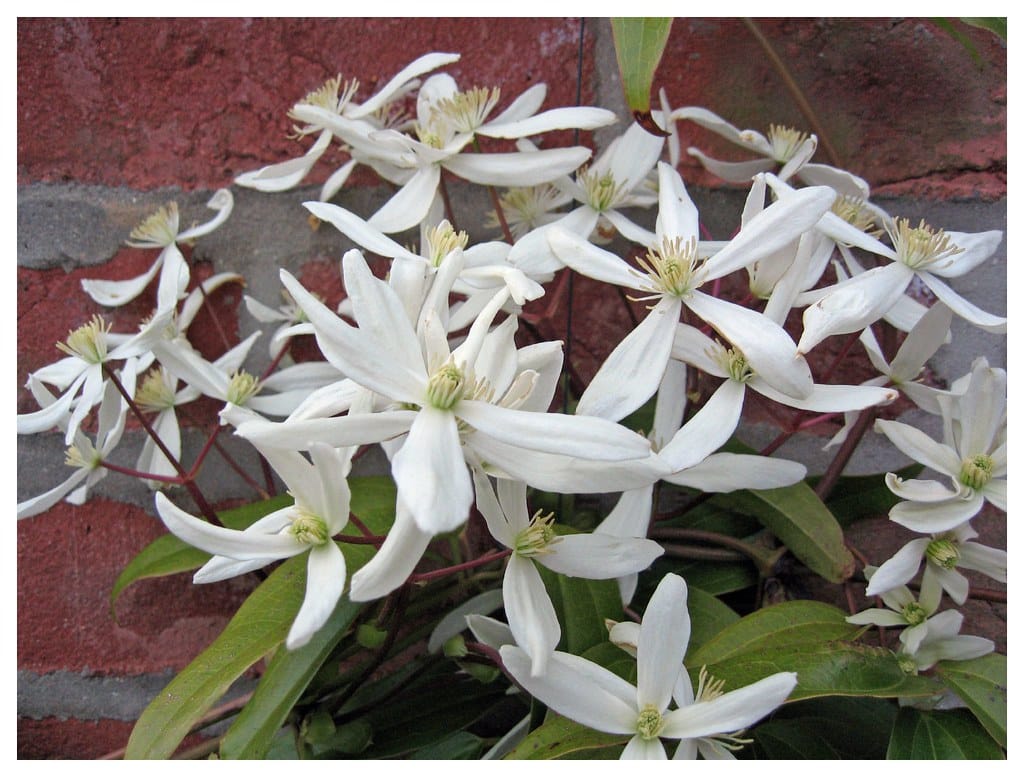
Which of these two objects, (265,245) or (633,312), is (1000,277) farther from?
(265,245)

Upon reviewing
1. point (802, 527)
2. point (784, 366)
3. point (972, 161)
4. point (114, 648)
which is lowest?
point (114, 648)

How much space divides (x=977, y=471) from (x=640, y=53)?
296 mm

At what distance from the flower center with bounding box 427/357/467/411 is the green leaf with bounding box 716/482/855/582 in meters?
0.26

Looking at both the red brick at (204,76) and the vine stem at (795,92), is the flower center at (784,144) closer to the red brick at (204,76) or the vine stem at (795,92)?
the vine stem at (795,92)

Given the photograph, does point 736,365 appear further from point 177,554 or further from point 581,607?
point 177,554

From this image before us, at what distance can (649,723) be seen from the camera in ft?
1.20

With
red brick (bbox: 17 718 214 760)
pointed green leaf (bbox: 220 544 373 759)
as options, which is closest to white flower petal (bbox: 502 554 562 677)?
pointed green leaf (bbox: 220 544 373 759)

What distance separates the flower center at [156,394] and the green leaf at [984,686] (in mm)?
538

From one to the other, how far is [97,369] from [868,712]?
542mm

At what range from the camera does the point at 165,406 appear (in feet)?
1.93

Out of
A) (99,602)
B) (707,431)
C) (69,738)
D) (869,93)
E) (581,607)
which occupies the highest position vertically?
(869,93)

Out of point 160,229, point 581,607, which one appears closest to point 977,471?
point 581,607

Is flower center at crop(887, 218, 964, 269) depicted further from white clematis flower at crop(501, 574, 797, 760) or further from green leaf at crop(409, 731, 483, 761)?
green leaf at crop(409, 731, 483, 761)
